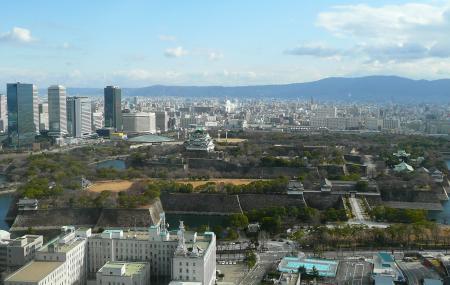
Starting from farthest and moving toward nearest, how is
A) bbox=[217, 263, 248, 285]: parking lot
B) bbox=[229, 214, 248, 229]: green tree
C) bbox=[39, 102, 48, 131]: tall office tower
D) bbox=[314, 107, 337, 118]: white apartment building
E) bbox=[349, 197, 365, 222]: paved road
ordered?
bbox=[314, 107, 337, 118]: white apartment building → bbox=[39, 102, 48, 131]: tall office tower → bbox=[349, 197, 365, 222]: paved road → bbox=[229, 214, 248, 229]: green tree → bbox=[217, 263, 248, 285]: parking lot

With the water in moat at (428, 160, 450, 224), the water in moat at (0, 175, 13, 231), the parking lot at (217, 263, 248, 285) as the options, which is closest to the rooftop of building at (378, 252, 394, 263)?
the parking lot at (217, 263, 248, 285)

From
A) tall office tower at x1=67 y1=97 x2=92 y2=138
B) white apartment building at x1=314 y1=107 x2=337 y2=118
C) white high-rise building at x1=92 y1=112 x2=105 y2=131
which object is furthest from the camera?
white apartment building at x1=314 y1=107 x2=337 y2=118

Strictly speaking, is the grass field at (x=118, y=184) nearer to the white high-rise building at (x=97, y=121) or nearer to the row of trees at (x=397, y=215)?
the row of trees at (x=397, y=215)

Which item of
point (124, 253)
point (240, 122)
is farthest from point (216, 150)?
point (240, 122)

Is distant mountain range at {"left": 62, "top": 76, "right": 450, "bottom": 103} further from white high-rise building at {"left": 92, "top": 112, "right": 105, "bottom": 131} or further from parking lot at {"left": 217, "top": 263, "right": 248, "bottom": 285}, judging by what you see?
parking lot at {"left": 217, "top": 263, "right": 248, "bottom": 285}

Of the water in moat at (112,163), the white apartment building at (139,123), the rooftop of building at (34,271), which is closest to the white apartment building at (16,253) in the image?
the rooftop of building at (34,271)
